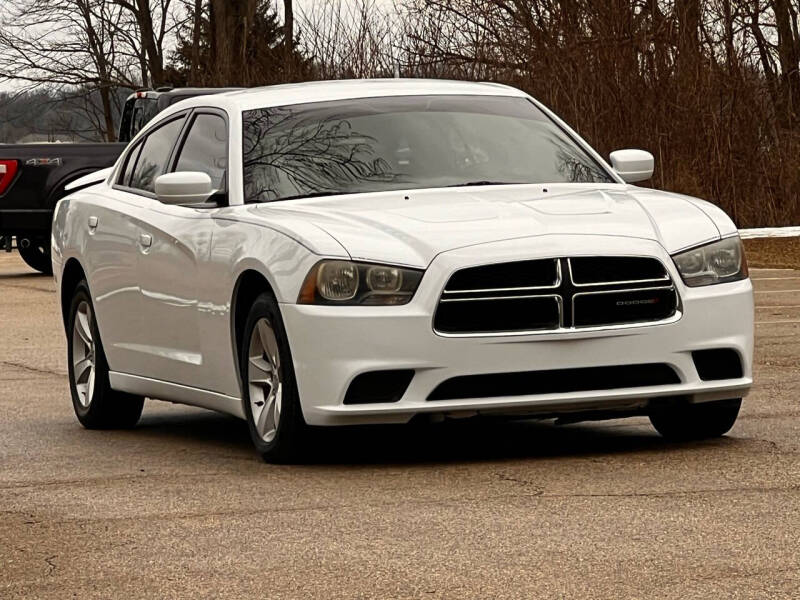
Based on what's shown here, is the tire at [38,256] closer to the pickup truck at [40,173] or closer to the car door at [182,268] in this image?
the pickup truck at [40,173]

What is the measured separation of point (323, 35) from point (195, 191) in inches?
900

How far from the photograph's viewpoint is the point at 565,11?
27875 mm

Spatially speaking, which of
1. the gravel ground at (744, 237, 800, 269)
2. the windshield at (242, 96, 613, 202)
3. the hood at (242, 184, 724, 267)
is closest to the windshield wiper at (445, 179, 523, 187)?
the windshield at (242, 96, 613, 202)

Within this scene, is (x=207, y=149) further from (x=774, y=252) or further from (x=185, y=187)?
(x=774, y=252)

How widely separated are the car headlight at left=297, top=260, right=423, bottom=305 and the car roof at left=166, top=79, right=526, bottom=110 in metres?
1.74

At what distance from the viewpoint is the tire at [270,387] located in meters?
7.48

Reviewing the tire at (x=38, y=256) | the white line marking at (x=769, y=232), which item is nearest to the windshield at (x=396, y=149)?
the white line marking at (x=769, y=232)

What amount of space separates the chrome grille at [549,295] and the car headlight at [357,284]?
0.51 feet

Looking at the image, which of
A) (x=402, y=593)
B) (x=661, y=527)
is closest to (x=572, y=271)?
(x=661, y=527)

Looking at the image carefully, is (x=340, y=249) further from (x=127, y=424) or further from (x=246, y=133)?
(x=127, y=424)

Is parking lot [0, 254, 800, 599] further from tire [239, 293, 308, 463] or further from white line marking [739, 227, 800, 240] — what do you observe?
white line marking [739, 227, 800, 240]

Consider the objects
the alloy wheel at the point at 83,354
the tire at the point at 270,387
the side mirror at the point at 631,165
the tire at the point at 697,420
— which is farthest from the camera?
the alloy wheel at the point at 83,354

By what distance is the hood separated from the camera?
732cm

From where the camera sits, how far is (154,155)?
9.77 m
